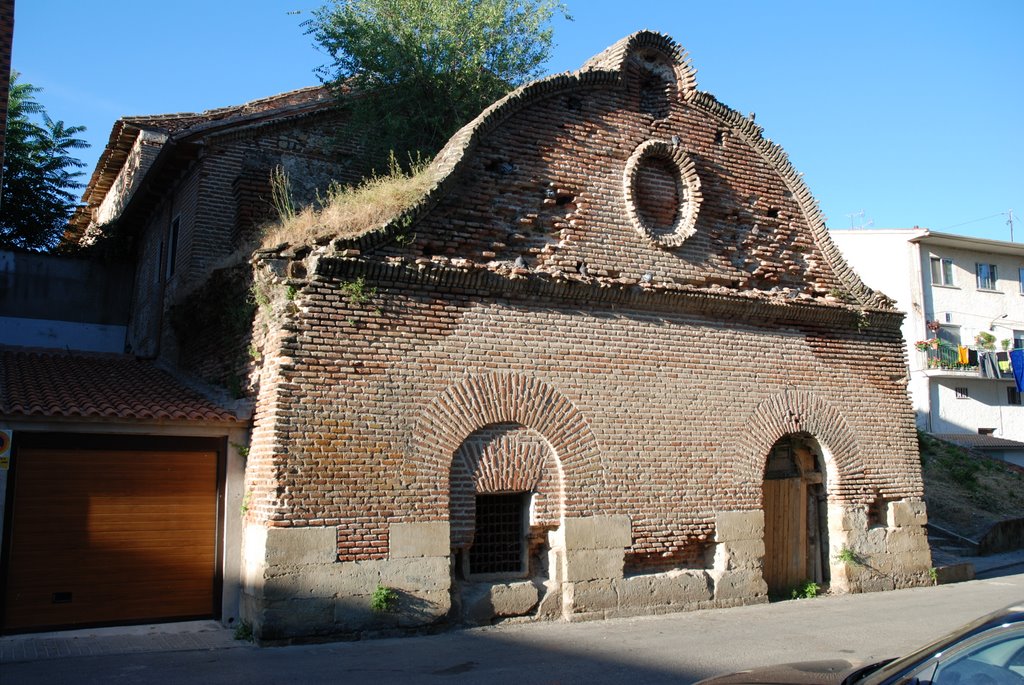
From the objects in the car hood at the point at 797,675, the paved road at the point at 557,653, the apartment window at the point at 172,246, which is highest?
the apartment window at the point at 172,246

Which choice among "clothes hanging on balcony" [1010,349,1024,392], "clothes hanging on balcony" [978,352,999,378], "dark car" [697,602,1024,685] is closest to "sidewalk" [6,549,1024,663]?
"dark car" [697,602,1024,685]

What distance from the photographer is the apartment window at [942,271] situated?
3145 cm

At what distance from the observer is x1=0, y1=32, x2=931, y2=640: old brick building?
9.65 metres

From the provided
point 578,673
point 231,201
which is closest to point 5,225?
point 231,201

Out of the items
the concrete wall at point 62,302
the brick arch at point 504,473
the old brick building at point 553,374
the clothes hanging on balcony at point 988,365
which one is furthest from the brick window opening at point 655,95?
the clothes hanging on balcony at point 988,365

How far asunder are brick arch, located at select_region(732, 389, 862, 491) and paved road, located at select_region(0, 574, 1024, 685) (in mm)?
2146

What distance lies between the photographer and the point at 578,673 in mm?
7980

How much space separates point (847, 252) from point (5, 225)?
2798 cm

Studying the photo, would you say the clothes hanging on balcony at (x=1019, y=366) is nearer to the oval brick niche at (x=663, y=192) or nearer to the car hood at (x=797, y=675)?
the oval brick niche at (x=663, y=192)

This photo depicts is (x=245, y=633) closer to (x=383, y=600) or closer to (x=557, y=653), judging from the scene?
(x=383, y=600)

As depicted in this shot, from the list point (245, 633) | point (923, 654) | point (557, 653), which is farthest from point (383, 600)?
point (923, 654)

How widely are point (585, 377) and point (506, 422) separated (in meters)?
1.33

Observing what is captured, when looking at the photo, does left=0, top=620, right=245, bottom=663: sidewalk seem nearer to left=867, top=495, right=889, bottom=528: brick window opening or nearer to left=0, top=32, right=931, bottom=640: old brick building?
left=0, top=32, right=931, bottom=640: old brick building

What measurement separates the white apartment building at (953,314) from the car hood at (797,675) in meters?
27.9
